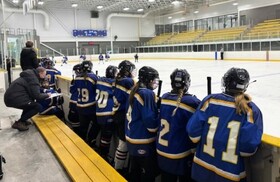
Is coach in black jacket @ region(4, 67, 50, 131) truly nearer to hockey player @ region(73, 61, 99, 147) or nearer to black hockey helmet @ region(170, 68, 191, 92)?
hockey player @ region(73, 61, 99, 147)

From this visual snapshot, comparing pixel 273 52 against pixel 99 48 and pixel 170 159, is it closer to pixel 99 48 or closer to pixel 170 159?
pixel 170 159

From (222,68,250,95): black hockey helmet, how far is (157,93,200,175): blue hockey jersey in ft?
1.03

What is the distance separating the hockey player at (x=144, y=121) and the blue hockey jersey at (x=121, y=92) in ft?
1.40

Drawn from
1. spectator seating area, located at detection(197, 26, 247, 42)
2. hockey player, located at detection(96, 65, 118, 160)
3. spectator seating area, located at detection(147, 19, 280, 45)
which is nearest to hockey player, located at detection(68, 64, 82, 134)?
hockey player, located at detection(96, 65, 118, 160)

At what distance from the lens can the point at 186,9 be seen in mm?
27422

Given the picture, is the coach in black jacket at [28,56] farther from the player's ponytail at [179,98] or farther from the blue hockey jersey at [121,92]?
the player's ponytail at [179,98]

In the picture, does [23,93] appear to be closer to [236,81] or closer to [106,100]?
[106,100]

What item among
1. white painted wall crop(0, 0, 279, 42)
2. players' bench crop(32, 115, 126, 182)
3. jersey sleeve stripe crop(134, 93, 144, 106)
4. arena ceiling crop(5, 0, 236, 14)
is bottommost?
players' bench crop(32, 115, 126, 182)

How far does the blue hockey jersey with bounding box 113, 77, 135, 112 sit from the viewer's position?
107 inches

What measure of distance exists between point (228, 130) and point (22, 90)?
2918 mm

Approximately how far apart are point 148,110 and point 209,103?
571mm

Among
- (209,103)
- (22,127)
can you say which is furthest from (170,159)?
(22,127)

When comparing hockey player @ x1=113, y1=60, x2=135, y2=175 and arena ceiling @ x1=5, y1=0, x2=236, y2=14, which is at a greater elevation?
arena ceiling @ x1=5, y1=0, x2=236, y2=14

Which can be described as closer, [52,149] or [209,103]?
[209,103]
